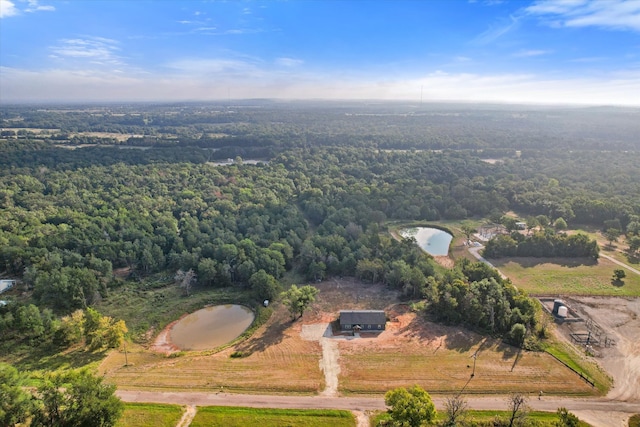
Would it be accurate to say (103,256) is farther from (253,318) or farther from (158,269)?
(253,318)

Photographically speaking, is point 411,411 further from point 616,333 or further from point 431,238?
point 431,238

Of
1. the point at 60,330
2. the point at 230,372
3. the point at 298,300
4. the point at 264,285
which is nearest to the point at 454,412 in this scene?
the point at 230,372

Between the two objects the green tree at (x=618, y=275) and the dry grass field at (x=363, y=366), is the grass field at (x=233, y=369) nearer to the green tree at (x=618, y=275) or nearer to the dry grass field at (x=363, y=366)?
the dry grass field at (x=363, y=366)

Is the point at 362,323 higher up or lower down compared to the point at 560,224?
lower down

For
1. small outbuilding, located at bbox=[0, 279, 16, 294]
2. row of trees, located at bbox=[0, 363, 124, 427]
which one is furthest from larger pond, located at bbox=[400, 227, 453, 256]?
small outbuilding, located at bbox=[0, 279, 16, 294]

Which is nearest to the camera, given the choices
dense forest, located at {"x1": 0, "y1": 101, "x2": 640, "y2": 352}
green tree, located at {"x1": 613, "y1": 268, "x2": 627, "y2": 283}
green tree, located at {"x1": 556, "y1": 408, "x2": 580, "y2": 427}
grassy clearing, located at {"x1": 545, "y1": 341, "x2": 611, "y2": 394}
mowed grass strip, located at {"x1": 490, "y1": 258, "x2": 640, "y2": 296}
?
green tree, located at {"x1": 556, "y1": 408, "x2": 580, "y2": 427}

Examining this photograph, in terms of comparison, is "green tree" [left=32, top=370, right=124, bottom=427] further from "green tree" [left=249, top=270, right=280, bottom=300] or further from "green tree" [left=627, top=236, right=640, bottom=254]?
"green tree" [left=627, top=236, right=640, bottom=254]

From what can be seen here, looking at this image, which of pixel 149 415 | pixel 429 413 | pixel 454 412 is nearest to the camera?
pixel 429 413
